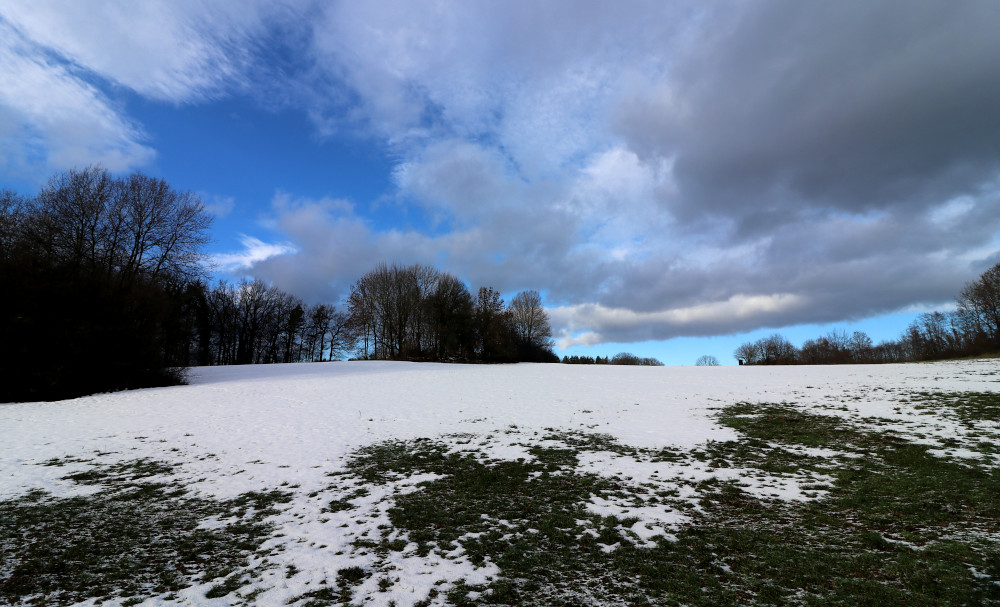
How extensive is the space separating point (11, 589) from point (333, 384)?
63.0ft

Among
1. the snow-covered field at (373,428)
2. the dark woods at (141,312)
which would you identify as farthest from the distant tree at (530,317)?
the snow-covered field at (373,428)

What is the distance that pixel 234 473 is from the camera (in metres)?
9.27

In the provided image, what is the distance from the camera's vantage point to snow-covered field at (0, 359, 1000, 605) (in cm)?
596

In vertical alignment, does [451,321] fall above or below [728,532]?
above

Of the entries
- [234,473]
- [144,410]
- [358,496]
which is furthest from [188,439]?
[358,496]

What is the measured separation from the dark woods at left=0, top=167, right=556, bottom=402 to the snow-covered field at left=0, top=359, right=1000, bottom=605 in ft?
7.85

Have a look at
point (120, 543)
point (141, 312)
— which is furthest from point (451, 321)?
point (120, 543)

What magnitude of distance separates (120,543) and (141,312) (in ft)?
72.4

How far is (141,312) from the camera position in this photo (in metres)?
22.3

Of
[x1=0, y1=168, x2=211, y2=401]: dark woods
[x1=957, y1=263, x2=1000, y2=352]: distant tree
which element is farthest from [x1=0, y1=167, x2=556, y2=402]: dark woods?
[x1=957, y1=263, x2=1000, y2=352]: distant tree

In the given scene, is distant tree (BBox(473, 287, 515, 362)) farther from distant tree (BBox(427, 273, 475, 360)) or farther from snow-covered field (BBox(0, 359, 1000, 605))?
snow-covered field (BBox(0, 359, 1000, 605))

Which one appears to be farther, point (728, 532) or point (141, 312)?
point (141, 312)

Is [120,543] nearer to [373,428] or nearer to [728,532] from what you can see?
[373,428]

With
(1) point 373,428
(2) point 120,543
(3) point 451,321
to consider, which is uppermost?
(3) point 451,321
